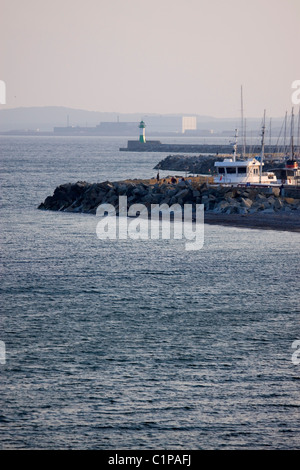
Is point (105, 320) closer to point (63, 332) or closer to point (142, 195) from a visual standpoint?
point (63, 332)

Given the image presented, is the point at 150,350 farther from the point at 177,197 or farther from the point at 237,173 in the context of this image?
the point at 237,173

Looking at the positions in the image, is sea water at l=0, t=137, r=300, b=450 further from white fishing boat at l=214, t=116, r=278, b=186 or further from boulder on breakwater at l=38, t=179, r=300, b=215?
white fishing boat at l=214, t=116, r=278, b=186

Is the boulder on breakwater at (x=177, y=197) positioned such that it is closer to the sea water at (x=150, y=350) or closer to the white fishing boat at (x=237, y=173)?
the white fishing boat at (x=237, y=173)

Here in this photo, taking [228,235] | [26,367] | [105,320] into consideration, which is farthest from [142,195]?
[26,367]

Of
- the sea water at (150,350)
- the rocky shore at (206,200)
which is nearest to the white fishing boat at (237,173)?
the rocky shore at (206,200)

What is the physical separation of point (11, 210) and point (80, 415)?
41.6 meters

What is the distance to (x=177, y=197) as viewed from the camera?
175ft

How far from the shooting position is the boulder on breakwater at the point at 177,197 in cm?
5044

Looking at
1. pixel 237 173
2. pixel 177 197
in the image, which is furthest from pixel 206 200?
pixel 237 173

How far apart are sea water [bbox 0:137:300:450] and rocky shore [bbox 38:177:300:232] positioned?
11220 millimetres

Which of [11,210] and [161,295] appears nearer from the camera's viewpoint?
[161,295]

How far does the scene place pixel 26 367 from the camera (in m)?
18.8

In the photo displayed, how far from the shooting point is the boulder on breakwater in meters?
50.4

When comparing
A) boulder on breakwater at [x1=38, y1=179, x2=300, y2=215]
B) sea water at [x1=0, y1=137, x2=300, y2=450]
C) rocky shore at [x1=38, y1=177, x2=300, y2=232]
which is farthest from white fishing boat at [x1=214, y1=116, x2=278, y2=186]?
sea water at [x1=0, y1=137, x2=300, y2=450]
